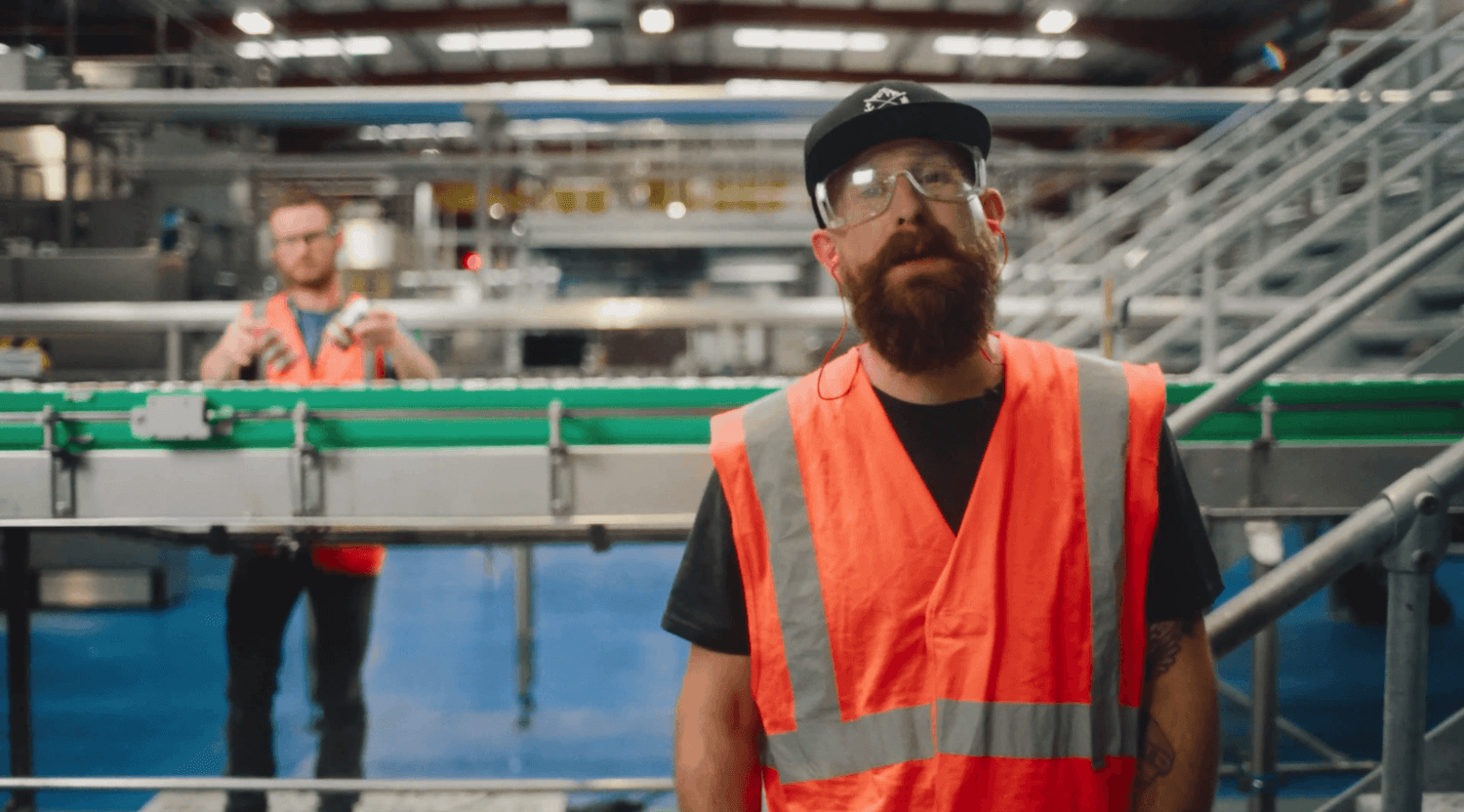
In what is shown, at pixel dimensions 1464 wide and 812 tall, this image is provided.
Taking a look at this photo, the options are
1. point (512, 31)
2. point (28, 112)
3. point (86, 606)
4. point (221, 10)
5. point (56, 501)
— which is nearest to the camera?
point (56, 501)

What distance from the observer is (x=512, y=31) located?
15.0 metres

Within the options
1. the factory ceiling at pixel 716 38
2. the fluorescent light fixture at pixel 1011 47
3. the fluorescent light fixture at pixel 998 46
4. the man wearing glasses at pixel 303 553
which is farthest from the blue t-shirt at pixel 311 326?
the fluorescent light fixture at pixel 998 46

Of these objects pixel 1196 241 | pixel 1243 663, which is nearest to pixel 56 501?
pixel 1196 241

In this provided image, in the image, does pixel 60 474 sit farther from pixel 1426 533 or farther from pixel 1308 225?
pixel 1308 225

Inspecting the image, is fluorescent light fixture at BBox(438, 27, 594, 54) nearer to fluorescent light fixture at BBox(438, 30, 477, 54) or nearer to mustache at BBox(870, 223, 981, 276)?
fluorescent light fixture at BBox(438, 30, 477, 54)

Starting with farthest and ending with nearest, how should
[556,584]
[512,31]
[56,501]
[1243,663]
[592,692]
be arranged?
[512,31], [556,584], [1243,663], [592,692], [56,501]

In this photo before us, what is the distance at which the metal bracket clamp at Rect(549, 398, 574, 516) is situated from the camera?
6.17 ft

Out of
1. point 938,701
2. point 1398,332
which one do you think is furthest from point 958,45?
point 938,701

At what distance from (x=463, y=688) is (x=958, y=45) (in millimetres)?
15023

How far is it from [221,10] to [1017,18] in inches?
523

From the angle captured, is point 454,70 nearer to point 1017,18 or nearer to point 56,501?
point 1017,18

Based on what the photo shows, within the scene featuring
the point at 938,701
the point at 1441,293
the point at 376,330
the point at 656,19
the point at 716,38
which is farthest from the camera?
the point at 716,38

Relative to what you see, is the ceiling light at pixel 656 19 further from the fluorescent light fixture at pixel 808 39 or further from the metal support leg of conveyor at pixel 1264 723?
the metal support leg of conveyor at pixel 1264 723

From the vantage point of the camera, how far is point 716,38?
617 inches
